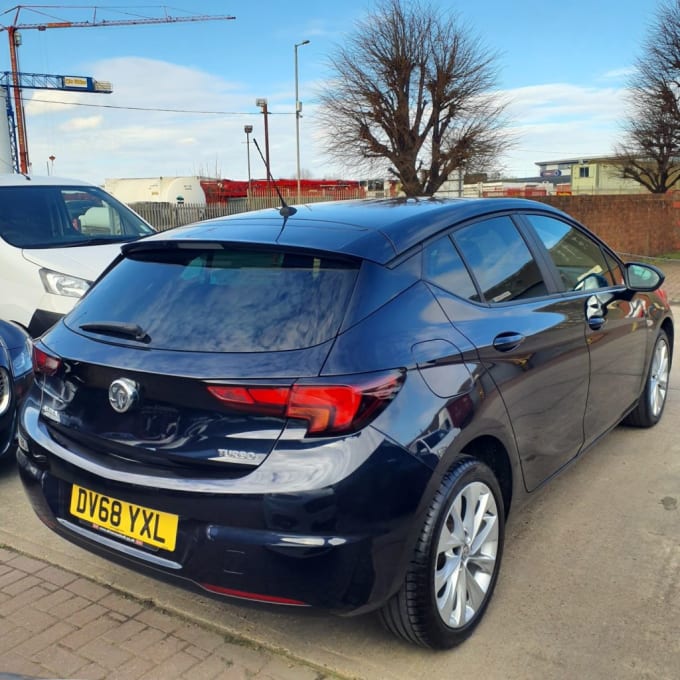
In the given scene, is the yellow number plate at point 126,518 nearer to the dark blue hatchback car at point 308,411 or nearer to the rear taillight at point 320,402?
the dark blue hatchback car at point 308,411

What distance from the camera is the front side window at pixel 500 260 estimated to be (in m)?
3.08

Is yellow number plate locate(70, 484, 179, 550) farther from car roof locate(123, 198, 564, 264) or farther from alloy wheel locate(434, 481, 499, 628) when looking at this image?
car roof locate(123, 198, 564, 264)

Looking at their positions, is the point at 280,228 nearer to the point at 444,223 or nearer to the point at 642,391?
the point at 444,223

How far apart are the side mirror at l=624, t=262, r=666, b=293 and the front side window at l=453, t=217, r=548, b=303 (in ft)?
3.91

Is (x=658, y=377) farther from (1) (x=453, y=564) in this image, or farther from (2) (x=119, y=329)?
(2) (x=119, y=329)

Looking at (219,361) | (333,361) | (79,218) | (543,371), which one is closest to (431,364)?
(333,361)

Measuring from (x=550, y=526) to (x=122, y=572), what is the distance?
2049 mm

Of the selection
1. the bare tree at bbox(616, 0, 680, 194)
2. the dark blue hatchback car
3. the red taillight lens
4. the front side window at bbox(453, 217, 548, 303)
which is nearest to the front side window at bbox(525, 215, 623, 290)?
the front side window at bbox(453, 217, 548, 303)

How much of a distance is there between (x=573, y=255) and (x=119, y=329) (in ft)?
8.07

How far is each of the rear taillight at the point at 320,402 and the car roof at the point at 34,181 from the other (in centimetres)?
578

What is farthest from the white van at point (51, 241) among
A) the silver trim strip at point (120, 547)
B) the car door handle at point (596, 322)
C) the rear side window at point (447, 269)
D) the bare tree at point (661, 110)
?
the bare tree at point (661, 110)

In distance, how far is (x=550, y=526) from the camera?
3672 millimetres

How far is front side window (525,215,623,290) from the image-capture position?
3736 mm

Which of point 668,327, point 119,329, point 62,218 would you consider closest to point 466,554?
point 119,329
